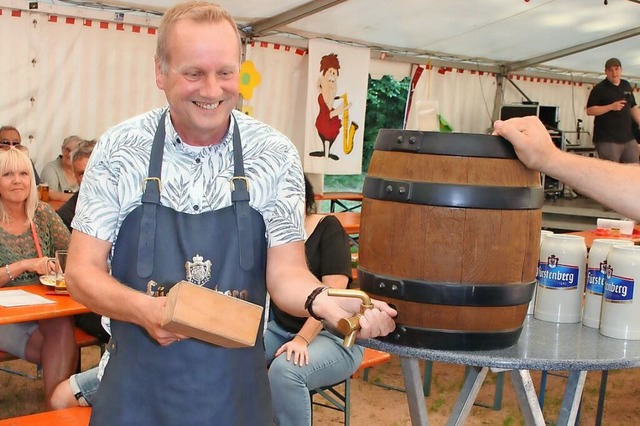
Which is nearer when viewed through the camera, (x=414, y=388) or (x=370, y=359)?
(x=414, y=388)

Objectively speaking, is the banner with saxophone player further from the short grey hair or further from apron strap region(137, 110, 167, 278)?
apron strap region(137, 110, 167, 278)

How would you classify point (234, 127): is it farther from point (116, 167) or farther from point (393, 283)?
point (393, 283)

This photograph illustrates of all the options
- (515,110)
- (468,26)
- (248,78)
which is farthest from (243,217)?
(515,110)

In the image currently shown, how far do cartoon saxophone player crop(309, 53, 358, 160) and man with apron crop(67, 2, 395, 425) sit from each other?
7.24 metres

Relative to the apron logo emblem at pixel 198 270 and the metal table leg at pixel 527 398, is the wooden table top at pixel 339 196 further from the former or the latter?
the apron logo emblem at pixel 198 270

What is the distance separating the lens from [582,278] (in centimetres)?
214

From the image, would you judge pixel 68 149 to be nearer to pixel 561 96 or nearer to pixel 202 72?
pixel 202 72

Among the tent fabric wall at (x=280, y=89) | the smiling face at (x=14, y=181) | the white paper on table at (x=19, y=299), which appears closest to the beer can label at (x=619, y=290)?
the white paper on table at (x=19, y=299)

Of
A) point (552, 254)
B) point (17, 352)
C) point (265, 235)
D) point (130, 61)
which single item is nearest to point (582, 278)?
point (552, 254)

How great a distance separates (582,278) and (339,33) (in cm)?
727

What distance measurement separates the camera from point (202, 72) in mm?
1724

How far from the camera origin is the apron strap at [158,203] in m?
1.80

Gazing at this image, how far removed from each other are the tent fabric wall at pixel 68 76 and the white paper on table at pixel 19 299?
3.78 meters

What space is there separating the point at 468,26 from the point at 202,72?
840 centimetres
